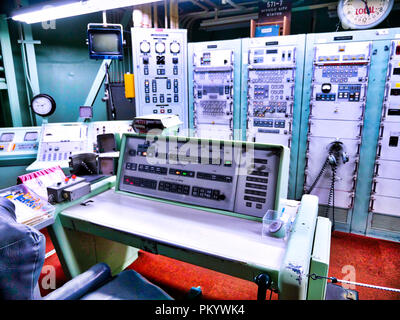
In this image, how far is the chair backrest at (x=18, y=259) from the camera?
73cm

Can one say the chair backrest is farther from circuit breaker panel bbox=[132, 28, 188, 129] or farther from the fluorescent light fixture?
circuit breaker panel bbox=[132, 28, 188, 129]

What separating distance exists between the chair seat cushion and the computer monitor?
3141 mm

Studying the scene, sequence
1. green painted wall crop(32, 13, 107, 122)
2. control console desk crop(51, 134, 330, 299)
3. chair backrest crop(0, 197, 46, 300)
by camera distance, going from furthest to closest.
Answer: green painted wall crop(32, 13, 107, 122) → control console desk crop(51, 134, 330, 299) → chair backrest crop(0, 197, 46, 300)

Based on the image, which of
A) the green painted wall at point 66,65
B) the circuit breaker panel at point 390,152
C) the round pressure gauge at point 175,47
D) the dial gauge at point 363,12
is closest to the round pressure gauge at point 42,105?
the green painted wall at point 66,65

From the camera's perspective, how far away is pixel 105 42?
370cm

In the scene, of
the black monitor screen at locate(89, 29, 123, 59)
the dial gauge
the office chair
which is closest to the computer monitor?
the black monitor screen at locate(89, 29, 123, 59)

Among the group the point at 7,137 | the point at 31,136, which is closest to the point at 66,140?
the point at 31,136

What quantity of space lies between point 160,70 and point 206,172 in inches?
99.9

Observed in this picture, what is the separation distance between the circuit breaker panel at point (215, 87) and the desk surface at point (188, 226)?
2.04 metres

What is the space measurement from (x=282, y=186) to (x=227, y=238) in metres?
0.43

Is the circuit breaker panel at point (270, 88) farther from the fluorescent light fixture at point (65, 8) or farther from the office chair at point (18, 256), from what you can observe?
the office chair at point (18, 256)

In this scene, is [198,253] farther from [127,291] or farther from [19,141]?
[19,141]

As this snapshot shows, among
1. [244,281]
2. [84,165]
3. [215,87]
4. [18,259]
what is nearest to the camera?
[18,259]

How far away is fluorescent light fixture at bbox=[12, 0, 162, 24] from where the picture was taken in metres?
2.72
